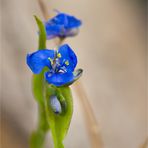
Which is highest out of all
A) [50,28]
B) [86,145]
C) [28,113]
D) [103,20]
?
[50,28]

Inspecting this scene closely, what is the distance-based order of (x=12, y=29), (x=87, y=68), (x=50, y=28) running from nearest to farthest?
(x=50, y=28)
(x=12, y=29)
(x=87, y=68)

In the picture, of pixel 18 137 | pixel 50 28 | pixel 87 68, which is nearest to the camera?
pixel 50 28

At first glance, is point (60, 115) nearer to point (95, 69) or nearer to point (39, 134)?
point (39, 134)

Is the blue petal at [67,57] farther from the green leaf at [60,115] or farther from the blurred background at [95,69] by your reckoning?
the blurred background at [95,69]

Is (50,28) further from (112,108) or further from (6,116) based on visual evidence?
(112,108)

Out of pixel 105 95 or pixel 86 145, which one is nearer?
pixel 86 145

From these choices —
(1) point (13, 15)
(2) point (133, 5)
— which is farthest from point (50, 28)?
(2) point (133, 5)

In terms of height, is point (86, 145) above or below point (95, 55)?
below

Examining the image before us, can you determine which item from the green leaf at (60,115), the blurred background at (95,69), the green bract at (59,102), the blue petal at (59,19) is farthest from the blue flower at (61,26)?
the blurred background at (95,69)

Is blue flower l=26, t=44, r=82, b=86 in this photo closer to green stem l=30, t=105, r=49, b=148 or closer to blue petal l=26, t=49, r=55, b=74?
blue petal l=26, t=49, r=55, b=74
